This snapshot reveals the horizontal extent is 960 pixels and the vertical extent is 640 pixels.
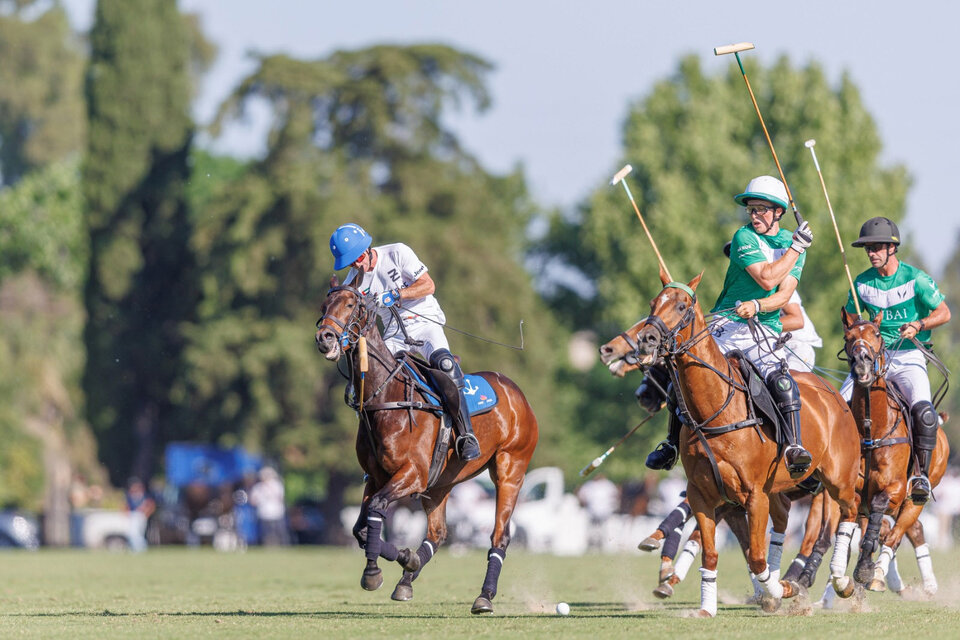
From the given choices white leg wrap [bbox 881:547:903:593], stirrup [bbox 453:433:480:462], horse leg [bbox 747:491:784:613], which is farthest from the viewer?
white leg wrap [bbox 881:547:903:593]

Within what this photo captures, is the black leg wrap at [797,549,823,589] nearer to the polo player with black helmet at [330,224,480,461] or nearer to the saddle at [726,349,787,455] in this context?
the saddle at [726,349,787,455]

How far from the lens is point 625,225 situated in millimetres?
44438

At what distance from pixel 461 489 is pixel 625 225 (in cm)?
1163

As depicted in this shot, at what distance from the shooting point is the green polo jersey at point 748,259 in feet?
A: 38.8

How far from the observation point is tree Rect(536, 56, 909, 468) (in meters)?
40.5

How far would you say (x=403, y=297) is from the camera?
12523 mm

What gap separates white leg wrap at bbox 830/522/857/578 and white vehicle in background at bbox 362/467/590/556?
75.7 feet

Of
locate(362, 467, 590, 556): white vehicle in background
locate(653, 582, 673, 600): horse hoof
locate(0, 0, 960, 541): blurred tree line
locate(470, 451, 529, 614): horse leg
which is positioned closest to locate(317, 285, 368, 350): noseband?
locate(470, 451, 529, 614): horse leg

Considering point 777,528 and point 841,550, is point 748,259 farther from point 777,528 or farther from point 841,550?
point 777,528

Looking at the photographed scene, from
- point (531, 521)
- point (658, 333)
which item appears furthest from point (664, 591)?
point (531, 521)

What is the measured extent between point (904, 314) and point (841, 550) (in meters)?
2.34

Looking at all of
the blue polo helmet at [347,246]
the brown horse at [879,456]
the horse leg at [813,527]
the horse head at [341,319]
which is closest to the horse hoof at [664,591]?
the horse leg at [813,527]

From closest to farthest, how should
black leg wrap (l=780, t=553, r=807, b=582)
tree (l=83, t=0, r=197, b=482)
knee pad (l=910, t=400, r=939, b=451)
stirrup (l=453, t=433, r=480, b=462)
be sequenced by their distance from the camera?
black leg wrap (l=780, t=553, r=807, b=582) < stirrup (l=453, t=433, r=480, b=462) < knee pad (l=910, t=400, r=939, b=451) < tree (l=83, t=0, r=197, b=482)

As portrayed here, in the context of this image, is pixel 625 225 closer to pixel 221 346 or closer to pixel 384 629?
pixel 221 346
